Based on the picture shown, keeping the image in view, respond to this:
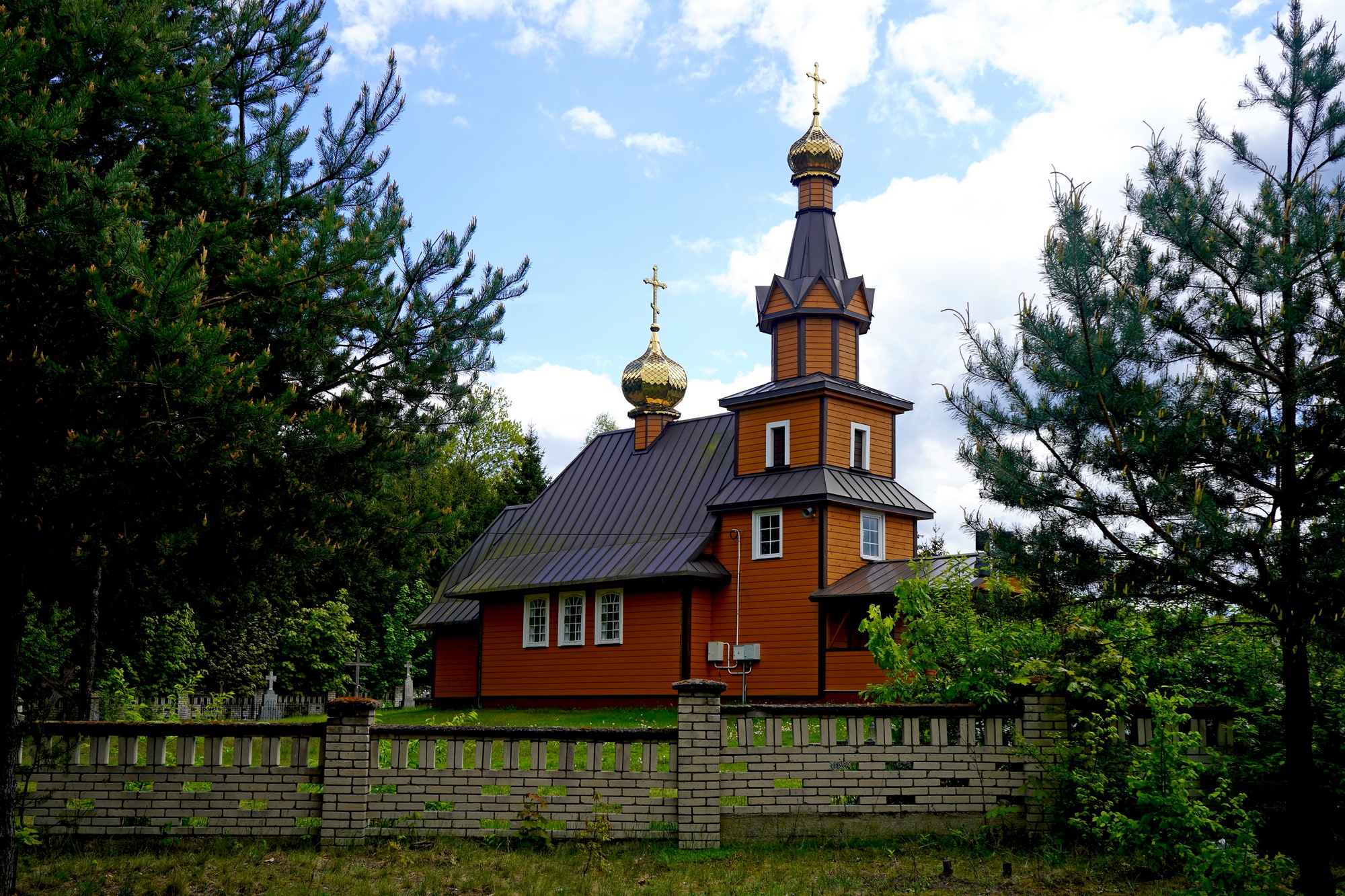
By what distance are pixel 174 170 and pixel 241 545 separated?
3.16 meters

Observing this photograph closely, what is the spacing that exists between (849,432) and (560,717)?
8.56 m

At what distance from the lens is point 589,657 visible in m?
25.9

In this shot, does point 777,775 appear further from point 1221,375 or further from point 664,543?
point 664,543

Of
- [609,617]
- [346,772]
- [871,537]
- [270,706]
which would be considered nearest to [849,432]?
[871,537]

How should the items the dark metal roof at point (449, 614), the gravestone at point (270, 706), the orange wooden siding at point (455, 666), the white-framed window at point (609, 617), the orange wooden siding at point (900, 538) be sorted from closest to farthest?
the orange wooden siding at point (900, 538) < the white-framed window at point (609, 617) < the gravestone at point (270, 706) < the dark metal roof at point (449, 614) < the orange wooden siding at point (455, 666)

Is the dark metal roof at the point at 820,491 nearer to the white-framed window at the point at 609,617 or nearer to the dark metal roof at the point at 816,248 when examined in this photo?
the white-framed window at the point at 609,617

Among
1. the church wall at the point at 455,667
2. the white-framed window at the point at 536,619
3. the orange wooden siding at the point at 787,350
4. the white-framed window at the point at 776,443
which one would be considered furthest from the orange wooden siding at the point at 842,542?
the church wall at the point at 455,667

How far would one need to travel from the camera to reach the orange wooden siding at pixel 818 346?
25.6 meters

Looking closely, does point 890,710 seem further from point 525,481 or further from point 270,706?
point 525,481

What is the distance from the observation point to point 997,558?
839 centimetres


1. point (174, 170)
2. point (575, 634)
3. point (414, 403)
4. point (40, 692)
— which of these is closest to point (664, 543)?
point (575, 634)

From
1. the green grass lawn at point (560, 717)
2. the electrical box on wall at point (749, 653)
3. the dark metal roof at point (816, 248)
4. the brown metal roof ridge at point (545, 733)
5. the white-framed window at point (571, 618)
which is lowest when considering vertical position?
the green grass lawn at point (560, 717)

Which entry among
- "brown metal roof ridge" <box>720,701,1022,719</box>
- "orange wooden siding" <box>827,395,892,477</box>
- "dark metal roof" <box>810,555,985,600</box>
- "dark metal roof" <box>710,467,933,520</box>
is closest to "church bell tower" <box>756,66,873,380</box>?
"orange wooden siding" <box>827,395,892,477</box>

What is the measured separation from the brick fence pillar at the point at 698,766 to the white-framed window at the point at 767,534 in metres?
14.2
